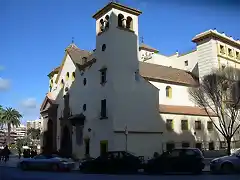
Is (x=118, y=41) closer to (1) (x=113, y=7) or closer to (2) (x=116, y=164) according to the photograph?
(1) (x=113, y=7)

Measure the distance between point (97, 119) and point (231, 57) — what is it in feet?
87.2

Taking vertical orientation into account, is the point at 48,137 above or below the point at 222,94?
below

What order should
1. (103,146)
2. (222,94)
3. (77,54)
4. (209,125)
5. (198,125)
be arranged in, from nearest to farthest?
(103,146) < (222,94) < (198,125) < (209,125) < (77,54)

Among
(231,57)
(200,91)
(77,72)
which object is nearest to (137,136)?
(200,91)

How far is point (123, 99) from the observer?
35719 millimetres

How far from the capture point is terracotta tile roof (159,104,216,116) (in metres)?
40.9

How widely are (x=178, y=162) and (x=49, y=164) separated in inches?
375

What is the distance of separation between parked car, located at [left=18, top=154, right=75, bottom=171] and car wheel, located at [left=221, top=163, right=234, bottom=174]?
10858mm

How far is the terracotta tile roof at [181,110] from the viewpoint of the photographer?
40875mm

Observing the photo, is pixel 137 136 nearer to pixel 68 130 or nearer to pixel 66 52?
pixel 68 130

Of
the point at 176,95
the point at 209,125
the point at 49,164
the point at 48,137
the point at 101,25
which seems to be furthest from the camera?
the point at 48,137

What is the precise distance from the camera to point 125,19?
3872 cm

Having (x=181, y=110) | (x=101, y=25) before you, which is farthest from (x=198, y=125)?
(x=101, y=25)

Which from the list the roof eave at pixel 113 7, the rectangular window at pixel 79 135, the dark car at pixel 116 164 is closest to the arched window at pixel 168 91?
the roof eave at pixel 113 7
